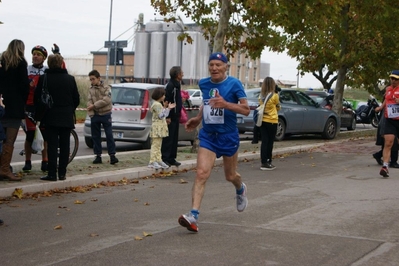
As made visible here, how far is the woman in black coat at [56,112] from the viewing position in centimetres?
1130

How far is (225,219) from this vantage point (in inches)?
346

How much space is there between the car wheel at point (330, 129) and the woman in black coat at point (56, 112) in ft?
47.6

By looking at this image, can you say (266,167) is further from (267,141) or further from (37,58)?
(37,58)

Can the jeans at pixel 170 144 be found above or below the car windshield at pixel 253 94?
below

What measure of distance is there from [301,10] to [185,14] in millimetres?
3376

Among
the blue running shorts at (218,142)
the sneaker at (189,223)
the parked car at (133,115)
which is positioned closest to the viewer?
the sneaker at (189,223)

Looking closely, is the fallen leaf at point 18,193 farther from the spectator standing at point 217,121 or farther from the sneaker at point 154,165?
the sneaker at point 154,165

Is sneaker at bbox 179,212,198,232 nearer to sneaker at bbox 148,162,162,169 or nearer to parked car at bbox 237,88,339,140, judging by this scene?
sneaker at bbox 148,162,162,169

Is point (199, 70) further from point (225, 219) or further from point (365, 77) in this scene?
point (225, 219)

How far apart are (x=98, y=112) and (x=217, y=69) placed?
651 centimetres

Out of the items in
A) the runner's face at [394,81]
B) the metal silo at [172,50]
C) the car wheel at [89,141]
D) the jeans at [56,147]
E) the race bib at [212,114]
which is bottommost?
the car wheel at [89,141]

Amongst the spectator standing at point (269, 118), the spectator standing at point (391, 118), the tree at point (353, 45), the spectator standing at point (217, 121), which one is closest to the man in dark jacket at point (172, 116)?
the spectator standing at point (269, 118)

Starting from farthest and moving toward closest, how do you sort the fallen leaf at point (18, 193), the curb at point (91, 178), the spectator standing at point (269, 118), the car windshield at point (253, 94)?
the car windshield at point (253, 94) < the spectator standing at point (269, 118) < the curb at point (91, 178) < the fallen leaf at point (18, 193)

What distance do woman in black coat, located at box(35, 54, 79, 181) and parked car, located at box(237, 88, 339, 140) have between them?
1153cm
